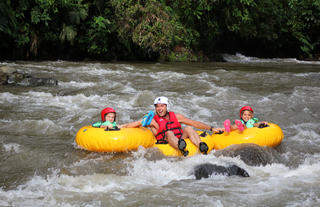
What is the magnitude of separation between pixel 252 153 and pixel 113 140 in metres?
1.79

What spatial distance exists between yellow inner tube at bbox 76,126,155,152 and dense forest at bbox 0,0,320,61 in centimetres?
883

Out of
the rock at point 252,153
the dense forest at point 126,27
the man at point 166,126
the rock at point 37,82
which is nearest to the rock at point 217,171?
the rock at point 252,153

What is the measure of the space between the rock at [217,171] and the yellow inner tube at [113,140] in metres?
0.95

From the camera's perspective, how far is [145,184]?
12.6 ft

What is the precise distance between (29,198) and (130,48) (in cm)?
1362

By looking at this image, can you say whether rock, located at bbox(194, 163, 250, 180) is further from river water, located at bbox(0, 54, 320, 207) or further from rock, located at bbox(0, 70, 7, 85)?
rock, located at bbox(0, 70, 7, 85)

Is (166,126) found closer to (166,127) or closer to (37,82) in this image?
(166,127)

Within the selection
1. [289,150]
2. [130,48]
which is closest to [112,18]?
[130,48]

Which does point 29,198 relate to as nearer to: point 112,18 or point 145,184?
point 145,184

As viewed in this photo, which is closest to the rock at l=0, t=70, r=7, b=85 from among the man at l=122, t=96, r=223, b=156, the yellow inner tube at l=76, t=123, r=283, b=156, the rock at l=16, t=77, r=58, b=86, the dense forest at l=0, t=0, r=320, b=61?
the rock at l=16, t=77, r=58, b=86

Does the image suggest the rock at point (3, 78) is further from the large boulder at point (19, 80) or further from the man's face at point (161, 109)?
the man's face at point (161, 109)

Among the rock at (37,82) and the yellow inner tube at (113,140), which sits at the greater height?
the yellow inner tube at (113,140)

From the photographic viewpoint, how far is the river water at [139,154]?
11.4 ft

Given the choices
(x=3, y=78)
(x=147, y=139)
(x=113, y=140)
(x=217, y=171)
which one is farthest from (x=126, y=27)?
(x=217, y=171)
